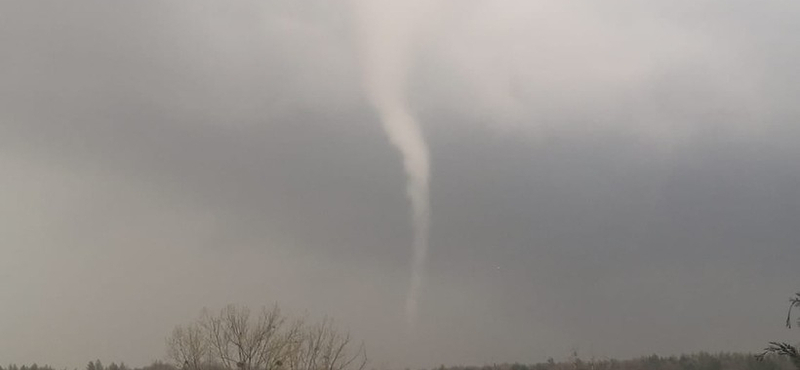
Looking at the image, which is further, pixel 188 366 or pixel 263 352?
pixel 188 366

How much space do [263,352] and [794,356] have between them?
27.6m

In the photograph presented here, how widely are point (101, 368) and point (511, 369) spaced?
2027 inches

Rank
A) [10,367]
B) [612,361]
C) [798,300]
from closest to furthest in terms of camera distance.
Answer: [798,300]
[10,367]
[612,361]

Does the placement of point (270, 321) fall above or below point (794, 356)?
above

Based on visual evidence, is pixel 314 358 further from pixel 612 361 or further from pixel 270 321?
pixel 612 361

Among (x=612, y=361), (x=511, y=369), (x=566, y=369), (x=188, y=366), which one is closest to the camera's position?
(x=188, y=366)

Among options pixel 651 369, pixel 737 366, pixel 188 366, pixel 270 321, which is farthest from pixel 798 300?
pixel 651 369

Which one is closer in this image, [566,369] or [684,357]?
[566,369]

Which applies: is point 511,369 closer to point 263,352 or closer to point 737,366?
point 737,366

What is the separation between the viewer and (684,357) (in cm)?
9812

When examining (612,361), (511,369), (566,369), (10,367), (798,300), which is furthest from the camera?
(612,361)

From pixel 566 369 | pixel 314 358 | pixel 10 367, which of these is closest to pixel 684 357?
pixel 566 369

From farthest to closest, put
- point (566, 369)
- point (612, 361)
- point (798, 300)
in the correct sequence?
point (612, 361), point (566, 369), point (798, 300)

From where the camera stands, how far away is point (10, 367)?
7831 centimetres
